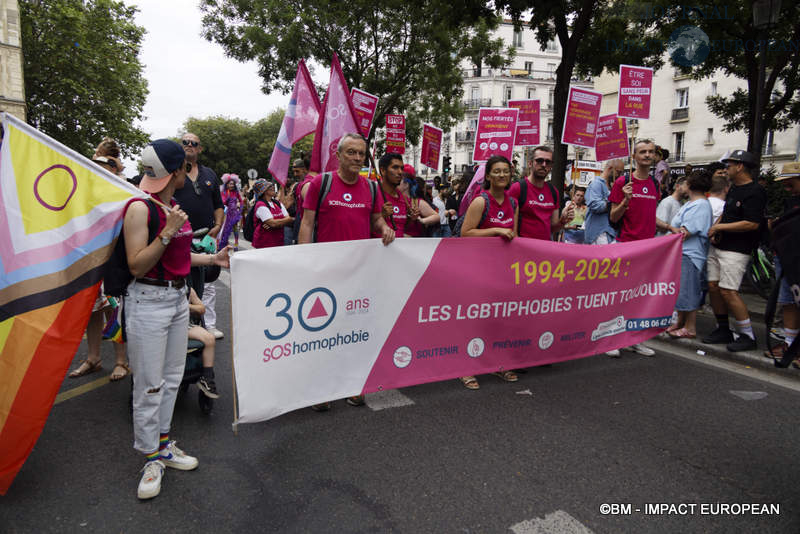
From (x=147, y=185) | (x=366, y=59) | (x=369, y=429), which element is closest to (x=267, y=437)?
(x=369, y=429)

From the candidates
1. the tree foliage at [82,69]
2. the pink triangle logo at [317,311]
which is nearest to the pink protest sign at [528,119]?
the pink triangle logo at [317,311]

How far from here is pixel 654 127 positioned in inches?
1449

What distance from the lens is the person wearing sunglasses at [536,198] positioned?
484 cm

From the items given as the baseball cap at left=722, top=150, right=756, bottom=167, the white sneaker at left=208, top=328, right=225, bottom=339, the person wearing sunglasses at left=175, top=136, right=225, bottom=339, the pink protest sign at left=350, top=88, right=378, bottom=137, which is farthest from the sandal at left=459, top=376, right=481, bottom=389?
the pink protest sign at left=350, top=88, right=378, bottom=137

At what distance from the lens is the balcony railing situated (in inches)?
1363

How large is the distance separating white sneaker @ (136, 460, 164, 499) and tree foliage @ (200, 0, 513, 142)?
15494 millimetres

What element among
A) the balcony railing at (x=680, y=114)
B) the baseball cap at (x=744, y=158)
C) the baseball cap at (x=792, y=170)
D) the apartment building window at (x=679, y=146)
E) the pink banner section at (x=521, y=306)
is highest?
the balcony railing at (x=680, y=114)

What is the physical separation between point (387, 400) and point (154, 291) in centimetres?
200

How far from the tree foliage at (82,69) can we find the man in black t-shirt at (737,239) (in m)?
28.7

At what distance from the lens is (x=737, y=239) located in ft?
18.2

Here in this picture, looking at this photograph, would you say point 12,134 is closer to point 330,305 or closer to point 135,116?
point 330,305

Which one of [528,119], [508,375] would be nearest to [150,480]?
[508,375]

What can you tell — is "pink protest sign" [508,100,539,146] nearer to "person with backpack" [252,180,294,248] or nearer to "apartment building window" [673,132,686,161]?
"person with backpack" [252,180,294,248]

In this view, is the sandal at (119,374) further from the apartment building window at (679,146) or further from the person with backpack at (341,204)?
the apartment building window at (679,146)
